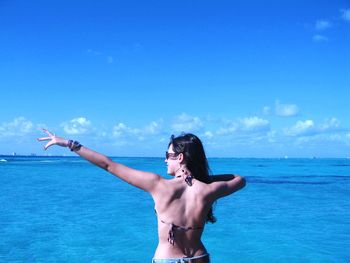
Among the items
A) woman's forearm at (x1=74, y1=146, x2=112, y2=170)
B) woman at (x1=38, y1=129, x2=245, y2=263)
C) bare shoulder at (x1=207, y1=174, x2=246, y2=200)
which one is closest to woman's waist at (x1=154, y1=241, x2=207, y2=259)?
woman at (x1=38, y1=129, x2=245, y2=263)

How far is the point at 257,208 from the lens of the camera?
17.0m

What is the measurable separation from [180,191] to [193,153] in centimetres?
23

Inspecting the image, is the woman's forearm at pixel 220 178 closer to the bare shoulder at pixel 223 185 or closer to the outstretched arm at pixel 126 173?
the bare shoulder at pixel 223 185

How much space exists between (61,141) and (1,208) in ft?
48.0

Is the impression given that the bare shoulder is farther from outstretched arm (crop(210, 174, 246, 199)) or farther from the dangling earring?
the dangling earring

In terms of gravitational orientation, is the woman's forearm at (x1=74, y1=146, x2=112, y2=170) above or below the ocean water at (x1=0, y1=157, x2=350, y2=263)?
above

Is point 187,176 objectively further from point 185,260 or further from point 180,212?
point 185,260

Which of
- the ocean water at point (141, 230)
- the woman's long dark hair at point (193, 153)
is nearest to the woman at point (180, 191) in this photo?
the woman's long dark hair at point (193, 153)

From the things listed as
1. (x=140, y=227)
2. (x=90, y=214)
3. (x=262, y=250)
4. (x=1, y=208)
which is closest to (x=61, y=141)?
(x=262, y=250)

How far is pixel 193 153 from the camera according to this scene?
2270mm

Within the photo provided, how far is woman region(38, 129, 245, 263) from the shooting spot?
7.02 feet

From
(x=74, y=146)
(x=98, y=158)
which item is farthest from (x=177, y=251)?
(x=74, y=146)

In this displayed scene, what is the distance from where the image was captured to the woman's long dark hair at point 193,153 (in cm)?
226

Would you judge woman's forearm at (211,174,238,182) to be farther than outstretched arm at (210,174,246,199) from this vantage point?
Yes
